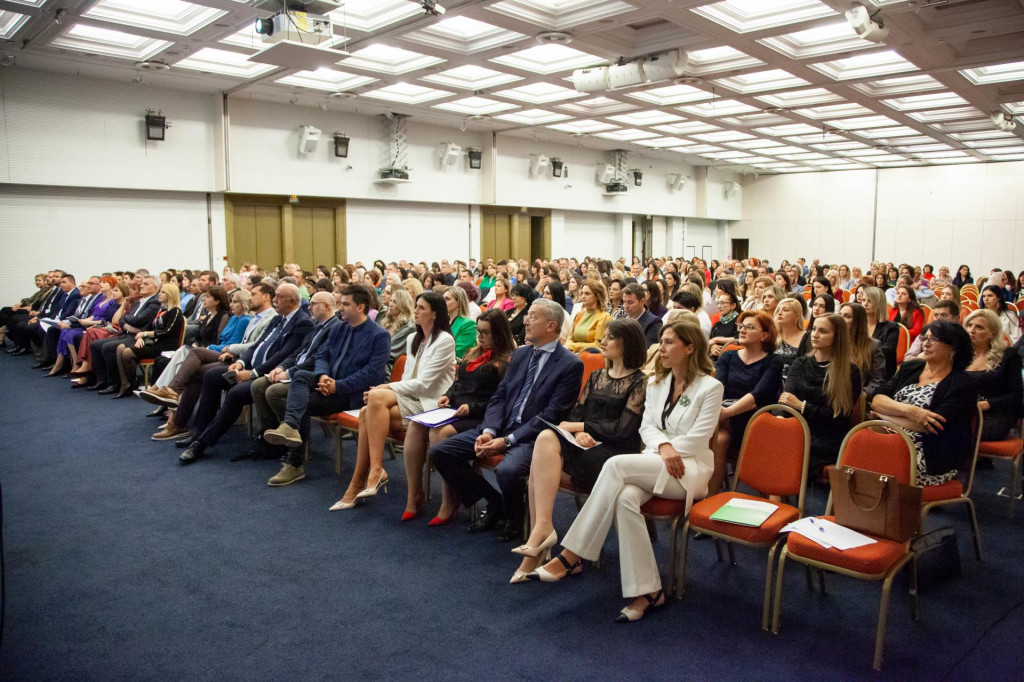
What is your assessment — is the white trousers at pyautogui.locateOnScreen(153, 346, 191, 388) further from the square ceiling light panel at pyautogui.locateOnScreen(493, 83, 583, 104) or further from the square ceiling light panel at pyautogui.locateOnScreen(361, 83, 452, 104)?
the square ceiling light panel at pyautogui.locateOnScreen(493, 83, 583, 104)

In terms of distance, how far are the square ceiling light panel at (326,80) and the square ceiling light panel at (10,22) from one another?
331 centimetres

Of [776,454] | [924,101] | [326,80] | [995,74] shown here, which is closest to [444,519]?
[776,454]

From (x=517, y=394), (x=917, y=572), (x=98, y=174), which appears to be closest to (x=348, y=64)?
(x=98, y=174)

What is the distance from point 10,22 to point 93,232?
11.8 ft

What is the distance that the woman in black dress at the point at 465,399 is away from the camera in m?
3.93

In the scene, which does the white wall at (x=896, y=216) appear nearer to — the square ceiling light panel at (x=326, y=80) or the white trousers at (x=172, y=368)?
the square ceiling light panel at (x=326, y=80)

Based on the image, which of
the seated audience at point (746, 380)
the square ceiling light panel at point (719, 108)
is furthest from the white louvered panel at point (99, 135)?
the seated audience at point (746, 380)

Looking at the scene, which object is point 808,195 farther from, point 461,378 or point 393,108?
point 461,378

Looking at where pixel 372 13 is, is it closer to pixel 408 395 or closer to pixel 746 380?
pixel 408 395

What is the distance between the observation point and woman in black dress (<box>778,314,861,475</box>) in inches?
134

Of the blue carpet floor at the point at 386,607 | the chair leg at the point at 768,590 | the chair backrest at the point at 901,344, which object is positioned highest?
the chair backrest at the point at 901,344

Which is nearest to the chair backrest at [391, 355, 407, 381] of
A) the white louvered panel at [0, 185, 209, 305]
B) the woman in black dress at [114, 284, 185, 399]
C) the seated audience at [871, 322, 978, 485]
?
the seated audience at [871, 322, 978, 485]

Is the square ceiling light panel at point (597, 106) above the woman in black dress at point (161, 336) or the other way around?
above

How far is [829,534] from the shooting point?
8.59 feet
